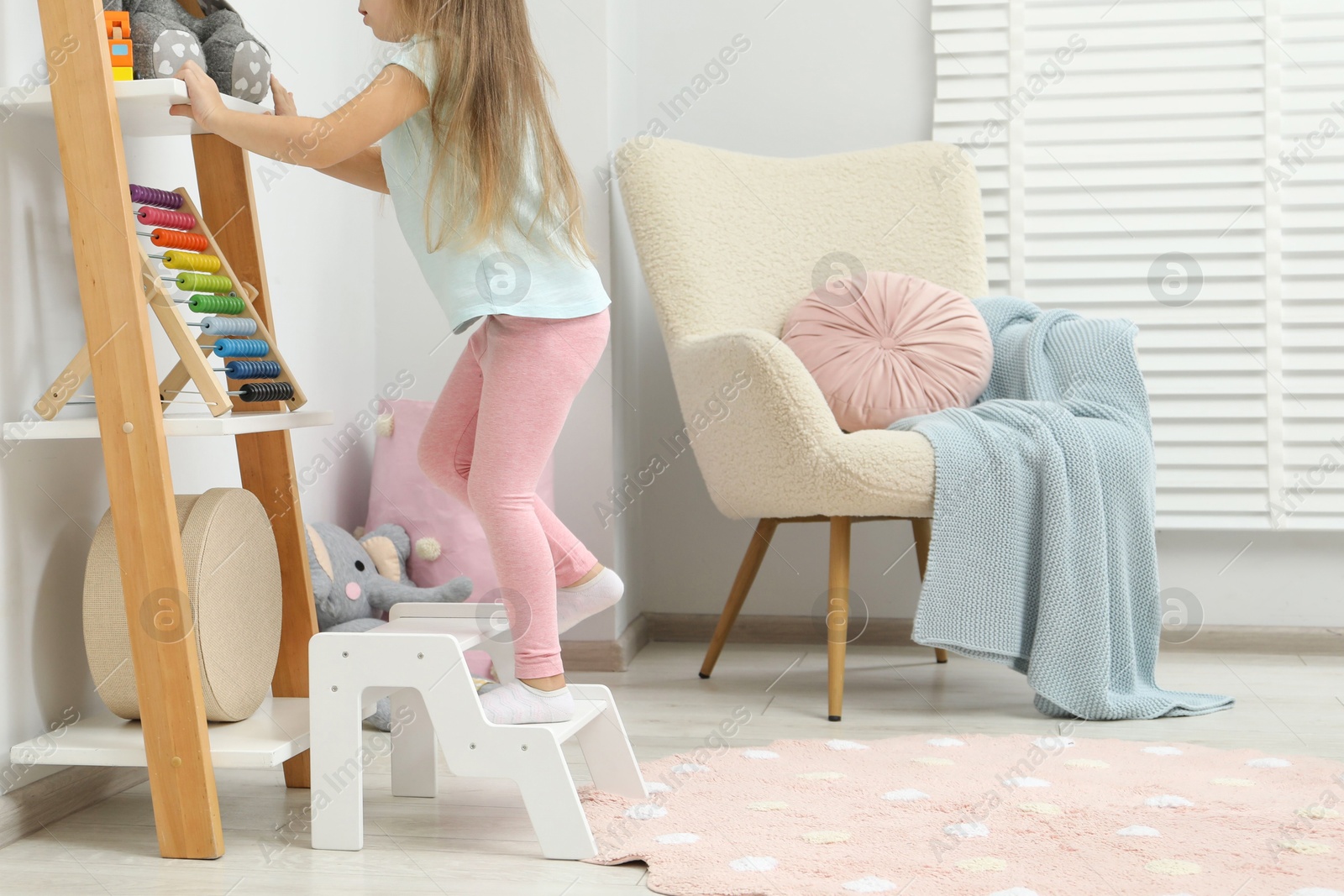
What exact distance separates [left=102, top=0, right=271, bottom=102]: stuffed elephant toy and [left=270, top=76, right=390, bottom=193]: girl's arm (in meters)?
0.03

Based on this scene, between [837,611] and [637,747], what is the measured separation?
14.7 inches

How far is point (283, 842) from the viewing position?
1.19 meters

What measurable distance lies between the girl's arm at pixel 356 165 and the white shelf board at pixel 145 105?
0.18ft

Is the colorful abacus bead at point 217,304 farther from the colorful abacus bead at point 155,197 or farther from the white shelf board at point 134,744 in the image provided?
the white shelf board at point 134,744

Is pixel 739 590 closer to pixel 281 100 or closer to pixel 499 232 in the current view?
pixel 499 232

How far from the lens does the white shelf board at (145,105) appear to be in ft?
3.68

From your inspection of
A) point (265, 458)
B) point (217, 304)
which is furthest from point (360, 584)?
point (217, 304)

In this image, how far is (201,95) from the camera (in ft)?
3.68

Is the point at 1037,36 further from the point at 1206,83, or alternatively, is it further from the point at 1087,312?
the point at 1087,312

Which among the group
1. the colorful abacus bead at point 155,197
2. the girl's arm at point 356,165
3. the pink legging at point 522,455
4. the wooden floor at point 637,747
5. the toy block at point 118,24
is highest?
the toy block at point 118,24

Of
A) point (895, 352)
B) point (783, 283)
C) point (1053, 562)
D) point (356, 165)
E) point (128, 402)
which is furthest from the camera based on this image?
point (783, 283)

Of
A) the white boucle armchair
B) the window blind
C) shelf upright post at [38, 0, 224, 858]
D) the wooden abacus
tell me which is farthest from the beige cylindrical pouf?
the window blind

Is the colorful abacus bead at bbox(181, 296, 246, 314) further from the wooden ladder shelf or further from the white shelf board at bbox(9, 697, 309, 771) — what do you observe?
the white shelf board at bbox(9, 697, 309, 771)

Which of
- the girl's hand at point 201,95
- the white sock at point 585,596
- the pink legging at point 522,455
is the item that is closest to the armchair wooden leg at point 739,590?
the white sock at point 585,596
